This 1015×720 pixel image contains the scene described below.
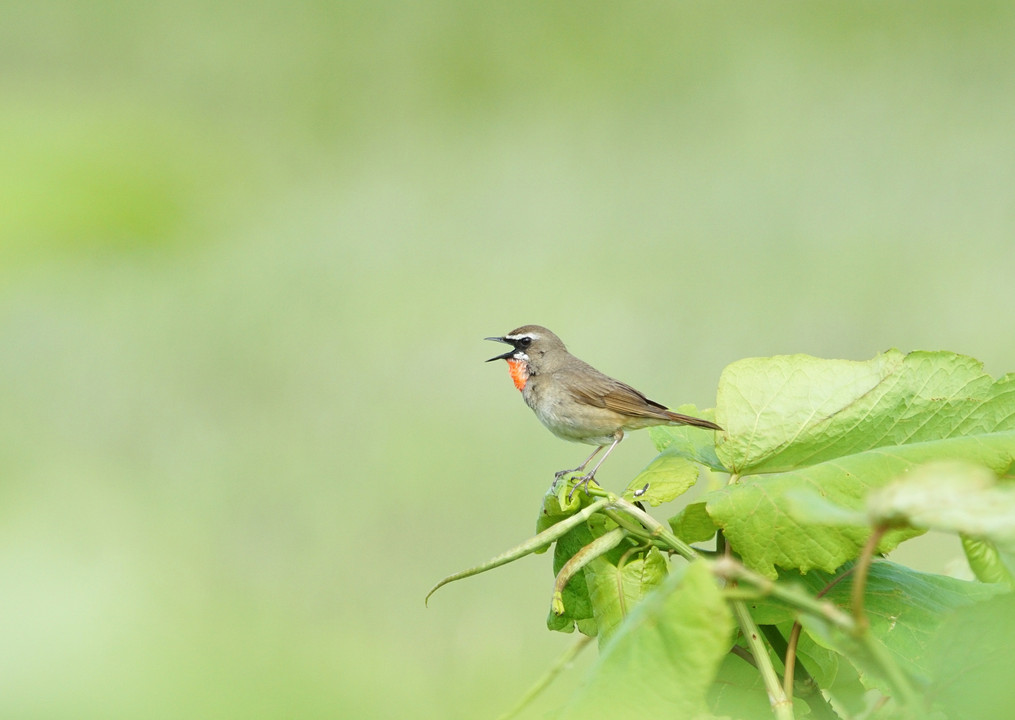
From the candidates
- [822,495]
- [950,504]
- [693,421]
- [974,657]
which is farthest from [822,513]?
[693,421]

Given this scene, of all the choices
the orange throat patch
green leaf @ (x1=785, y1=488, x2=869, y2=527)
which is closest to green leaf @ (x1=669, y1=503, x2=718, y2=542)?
green leaf @ (x1=785, y1=488, x2=869, y2=527)

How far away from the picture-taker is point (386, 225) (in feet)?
32.8

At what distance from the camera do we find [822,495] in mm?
902

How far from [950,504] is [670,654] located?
199 millimetres

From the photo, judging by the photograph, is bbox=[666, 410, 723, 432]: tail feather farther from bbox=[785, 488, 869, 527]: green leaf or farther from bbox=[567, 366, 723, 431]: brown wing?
bbox=[567, 366, 723, 431]: brown wing

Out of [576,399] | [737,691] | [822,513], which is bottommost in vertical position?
[576,399]

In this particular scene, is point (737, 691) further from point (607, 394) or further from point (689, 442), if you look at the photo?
point (607, 394)

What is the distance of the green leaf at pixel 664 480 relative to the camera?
109cm

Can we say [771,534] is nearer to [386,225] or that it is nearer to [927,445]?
[927,445]

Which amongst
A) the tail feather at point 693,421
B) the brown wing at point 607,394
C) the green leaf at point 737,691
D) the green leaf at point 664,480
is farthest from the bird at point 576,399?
the green leaf at point 737,691

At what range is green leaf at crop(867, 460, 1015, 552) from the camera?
0.42m

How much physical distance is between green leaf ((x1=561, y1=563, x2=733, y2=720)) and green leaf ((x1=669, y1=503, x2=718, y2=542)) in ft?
1.26

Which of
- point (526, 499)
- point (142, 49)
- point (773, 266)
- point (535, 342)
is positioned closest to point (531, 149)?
point (773, 266)

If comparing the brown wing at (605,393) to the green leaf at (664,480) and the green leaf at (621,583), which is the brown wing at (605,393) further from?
the green leaf at (621,583)
